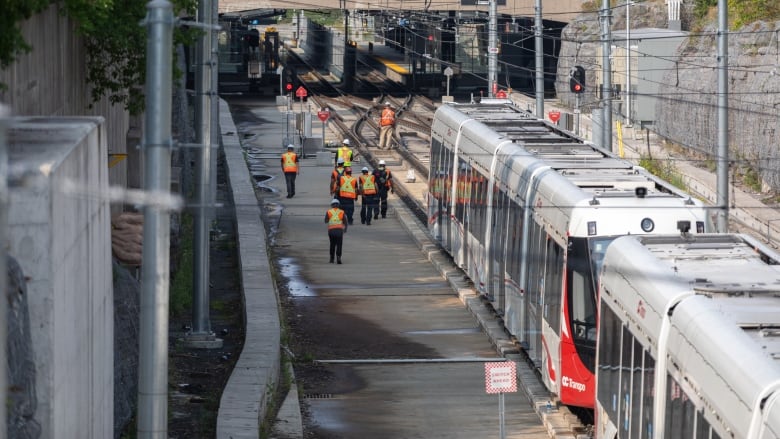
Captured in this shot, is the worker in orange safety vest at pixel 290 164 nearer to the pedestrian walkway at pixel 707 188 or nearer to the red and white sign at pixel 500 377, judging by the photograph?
the pedestrian walkway at pixel 707 188

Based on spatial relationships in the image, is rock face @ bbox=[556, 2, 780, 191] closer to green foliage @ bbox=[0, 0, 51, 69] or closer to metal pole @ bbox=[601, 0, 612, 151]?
metal pole @ bbox=[601, 0, 612, 151]

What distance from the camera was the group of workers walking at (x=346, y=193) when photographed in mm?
28094

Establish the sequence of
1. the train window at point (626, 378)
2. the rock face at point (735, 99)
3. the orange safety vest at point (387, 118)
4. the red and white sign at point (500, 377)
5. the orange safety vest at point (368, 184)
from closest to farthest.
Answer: the train window at point (626, 378), the red and white sign at point (500, 377), the orange safety vest at point (368, 184), the rock face at point (735, 99), the orange safety vest at point (387, 118)

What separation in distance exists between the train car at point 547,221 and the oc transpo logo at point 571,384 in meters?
0.02

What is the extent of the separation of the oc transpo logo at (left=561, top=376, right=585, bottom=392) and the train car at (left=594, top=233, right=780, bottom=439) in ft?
9.14

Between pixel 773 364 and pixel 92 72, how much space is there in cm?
1356

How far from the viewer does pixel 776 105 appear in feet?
117

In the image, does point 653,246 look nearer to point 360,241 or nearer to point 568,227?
point 568,227

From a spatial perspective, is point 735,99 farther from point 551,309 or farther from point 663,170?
point 551,309

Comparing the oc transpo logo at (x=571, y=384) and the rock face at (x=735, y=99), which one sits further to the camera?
the rock face at (x=735, y=99)

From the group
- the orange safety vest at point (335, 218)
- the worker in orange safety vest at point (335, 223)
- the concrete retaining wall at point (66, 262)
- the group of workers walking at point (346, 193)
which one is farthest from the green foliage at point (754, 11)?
the concrete retaining wall at point (66, 262)

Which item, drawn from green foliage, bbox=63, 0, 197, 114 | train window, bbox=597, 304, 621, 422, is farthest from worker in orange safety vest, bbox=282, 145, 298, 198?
train window, bbox=597, 304, 621, 422

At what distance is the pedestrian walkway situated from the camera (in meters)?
31.9

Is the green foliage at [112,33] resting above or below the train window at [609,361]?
above
